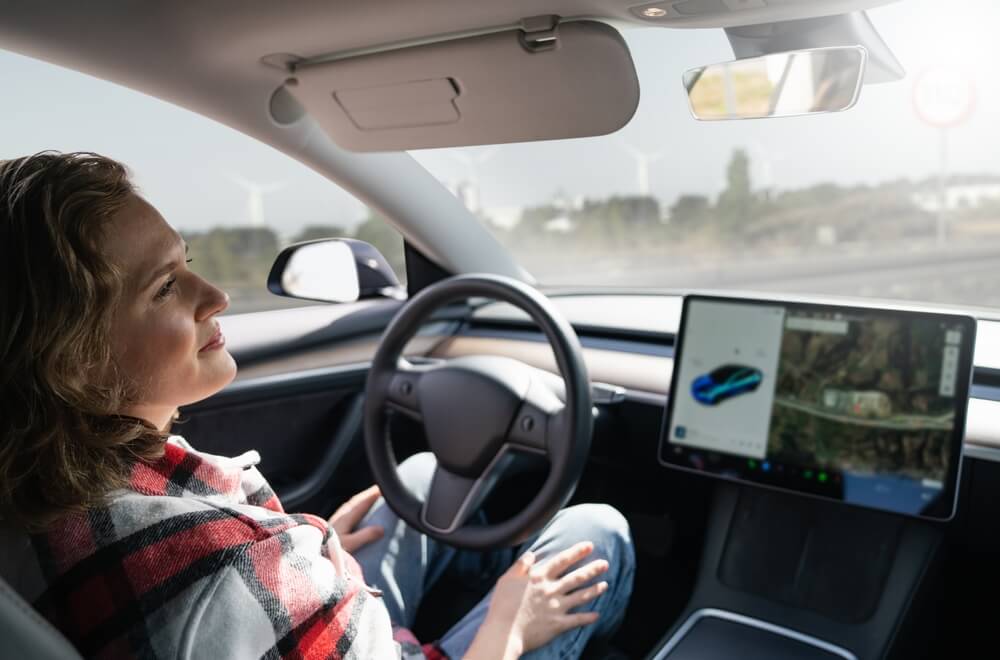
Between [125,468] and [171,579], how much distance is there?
6.4 inches

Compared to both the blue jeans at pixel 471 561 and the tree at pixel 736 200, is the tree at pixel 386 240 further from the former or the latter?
the tree at pixel 736 200

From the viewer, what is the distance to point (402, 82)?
1746mm

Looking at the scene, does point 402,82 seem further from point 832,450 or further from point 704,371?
point 832,450

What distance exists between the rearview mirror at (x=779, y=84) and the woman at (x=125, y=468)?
0.94 meters

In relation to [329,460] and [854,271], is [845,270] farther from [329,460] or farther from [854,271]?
[329,460]

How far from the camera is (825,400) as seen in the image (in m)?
1.83

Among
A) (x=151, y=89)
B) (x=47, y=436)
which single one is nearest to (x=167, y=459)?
(x=47, y=436)

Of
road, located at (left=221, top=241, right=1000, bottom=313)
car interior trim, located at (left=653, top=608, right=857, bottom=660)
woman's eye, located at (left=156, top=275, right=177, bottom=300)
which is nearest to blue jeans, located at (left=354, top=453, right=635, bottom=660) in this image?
car interior trim, located at (left=653, top=608, right=857, bottom=660)

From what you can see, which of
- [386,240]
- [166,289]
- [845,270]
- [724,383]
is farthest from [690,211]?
[166,289]

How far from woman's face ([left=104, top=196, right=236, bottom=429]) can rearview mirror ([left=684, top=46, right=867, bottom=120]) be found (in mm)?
938

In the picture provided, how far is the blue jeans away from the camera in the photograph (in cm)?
170

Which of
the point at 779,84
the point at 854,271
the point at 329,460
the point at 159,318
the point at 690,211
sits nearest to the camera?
the point at 159,318

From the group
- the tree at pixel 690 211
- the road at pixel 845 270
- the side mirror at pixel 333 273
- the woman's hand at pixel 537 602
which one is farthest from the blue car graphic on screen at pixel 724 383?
the tree at pixel 690 211

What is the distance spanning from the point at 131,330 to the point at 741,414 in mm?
1284
